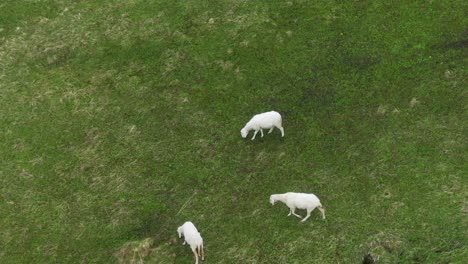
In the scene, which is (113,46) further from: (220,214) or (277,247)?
(277,247)

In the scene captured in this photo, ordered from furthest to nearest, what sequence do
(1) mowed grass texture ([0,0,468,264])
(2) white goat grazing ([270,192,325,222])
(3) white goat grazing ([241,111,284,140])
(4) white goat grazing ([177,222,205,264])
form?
(3) white goat grazing ([241,111,284,140]) < (1) mowed grass texture ([0,0,468,264]) < (2) white goat grazing ([270,192,325,222]) < (4) white goat grazing ([177,222,205,264])

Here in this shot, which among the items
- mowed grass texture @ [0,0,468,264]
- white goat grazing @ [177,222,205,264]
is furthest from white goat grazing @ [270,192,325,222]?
white goat grazing @ [177,222,205,264]

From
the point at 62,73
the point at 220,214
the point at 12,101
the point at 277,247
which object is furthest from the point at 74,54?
the point at 277,247

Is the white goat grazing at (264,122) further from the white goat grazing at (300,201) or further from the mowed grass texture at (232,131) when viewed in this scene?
the white goat grazing at (300,201)

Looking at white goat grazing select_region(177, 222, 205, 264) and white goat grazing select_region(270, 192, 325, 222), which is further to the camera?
white goat grazing select_region(270, 192, 325, 222)

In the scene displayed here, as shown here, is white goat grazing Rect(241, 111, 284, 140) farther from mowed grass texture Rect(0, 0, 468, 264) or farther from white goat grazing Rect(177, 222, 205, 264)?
white goat grazing Rect(177, 222, 205, 264)
